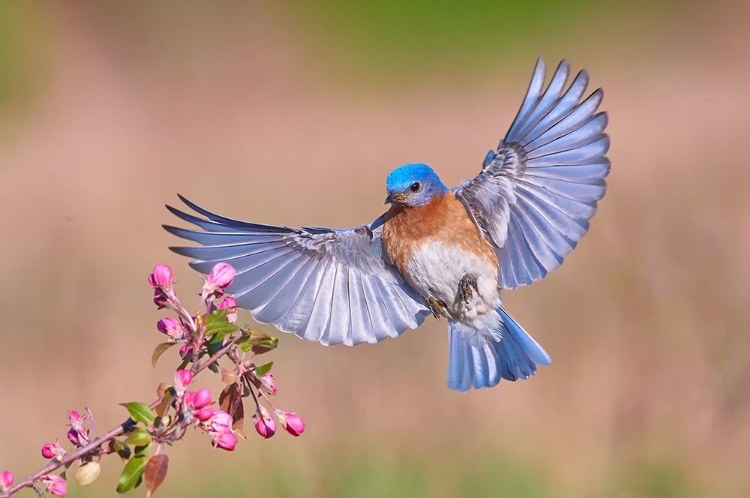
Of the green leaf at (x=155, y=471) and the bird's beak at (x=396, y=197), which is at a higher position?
the bird's beak at (x=396, y=197)

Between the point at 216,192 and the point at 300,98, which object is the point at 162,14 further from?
the point at 216,192

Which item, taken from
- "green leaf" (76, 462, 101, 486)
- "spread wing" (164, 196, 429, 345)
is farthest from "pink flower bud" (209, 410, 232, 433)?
"spread wing" (164, 196, 429, 345)

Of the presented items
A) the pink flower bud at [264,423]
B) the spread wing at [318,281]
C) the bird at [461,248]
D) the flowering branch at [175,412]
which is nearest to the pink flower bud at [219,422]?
the flowering branch at [175,412]

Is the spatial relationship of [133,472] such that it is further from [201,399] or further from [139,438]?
[201,399]

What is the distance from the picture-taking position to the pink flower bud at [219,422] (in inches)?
82.0

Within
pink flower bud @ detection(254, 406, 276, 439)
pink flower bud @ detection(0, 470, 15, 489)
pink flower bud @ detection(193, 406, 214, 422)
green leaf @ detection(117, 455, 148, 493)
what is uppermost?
pink flower bud @ detection(0, 470, 15, 489)

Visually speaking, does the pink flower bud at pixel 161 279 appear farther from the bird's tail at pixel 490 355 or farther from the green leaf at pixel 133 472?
the bird's tail at pixel 490 355

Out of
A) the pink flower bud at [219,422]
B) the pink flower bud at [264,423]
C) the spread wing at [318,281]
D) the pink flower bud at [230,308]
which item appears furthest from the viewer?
the spread wing at [318,281]

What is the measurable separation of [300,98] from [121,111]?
6.24 feet

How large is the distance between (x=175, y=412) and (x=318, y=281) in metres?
1.82

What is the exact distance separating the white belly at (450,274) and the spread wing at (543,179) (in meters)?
0.07

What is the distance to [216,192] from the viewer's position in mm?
8648

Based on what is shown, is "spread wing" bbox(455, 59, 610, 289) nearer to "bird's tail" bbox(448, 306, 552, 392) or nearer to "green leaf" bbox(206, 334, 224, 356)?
"bird's tail" bbox(448, 306, 552, 392)

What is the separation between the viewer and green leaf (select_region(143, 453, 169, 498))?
6.27 feet
